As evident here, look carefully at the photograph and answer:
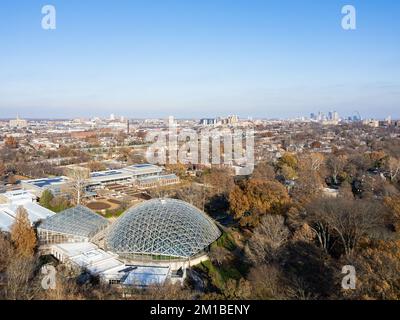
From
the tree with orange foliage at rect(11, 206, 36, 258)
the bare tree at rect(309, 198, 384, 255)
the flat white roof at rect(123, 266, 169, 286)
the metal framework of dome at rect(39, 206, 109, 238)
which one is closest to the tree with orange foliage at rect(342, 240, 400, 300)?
the bare tree at rect(309, 198, 384, 255)

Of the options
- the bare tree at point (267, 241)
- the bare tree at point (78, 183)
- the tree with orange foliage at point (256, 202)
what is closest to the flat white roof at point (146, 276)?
the bare tree at point (267, 241)

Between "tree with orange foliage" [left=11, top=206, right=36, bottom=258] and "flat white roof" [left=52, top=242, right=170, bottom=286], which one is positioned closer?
"flat white roof" [left=52, top=242, right=170, bottom=286]

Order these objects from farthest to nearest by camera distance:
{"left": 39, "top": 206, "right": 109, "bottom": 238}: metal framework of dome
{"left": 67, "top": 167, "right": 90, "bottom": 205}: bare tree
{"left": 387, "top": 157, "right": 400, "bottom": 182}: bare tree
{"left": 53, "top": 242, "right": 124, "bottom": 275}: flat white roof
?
{"left": 387, "top": 157, "right": 400, "bottom": 182}: bare tree, {"left": 67, "top": 167, "right": 90, "bottom": 205}: bare tree, {"left": 39, "top": 206, "right": 109, "bottom": 238}: metal framework of dome, {"left": 53, "top": 242, "right": 124, "bottom": 275}: flat white roof

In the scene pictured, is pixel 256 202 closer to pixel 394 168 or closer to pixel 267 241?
pixel 267 241

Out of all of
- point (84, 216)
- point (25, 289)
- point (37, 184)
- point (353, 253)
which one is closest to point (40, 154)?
point (37, 184)

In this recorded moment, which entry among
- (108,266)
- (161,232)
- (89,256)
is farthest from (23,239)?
(161,232)

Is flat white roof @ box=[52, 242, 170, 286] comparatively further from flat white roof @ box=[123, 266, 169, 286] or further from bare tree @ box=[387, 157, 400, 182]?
bare tree @ box=[387, 157, 400, 182]

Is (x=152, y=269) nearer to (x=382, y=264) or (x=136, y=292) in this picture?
(x=136, y=292)
